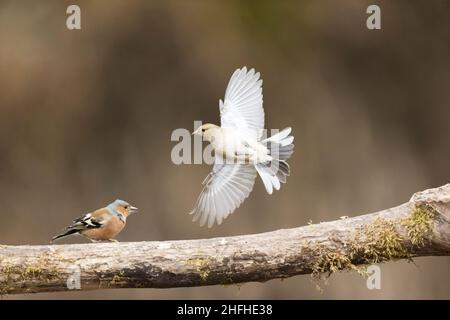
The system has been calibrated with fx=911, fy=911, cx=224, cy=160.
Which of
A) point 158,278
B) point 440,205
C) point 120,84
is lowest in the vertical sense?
point 158,278

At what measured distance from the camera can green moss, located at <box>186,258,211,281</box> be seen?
3902mm

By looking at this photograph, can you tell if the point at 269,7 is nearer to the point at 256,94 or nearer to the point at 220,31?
the point at 220,31

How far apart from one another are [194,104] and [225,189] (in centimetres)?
247

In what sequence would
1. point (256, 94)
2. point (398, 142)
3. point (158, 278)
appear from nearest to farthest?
1. point (158, 278)
2. point (256, 94)
3. point (398, 142)

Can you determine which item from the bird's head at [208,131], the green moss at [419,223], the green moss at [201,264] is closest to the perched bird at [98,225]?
the bird's head at [208,131]

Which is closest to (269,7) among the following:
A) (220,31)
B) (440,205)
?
(220,31)

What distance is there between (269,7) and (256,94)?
98.4 inches

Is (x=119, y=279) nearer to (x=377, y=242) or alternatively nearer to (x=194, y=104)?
(x=377, y=242)

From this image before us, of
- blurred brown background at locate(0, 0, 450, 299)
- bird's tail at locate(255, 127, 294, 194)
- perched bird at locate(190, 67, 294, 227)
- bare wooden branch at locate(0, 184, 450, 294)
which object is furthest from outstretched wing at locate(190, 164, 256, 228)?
blurred brown background at locate(0, 0, 450, 299)

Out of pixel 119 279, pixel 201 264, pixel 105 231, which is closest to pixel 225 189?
A: pixel 105 231

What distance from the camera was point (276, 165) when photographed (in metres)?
4.52

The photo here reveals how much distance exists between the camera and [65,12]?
6.83m

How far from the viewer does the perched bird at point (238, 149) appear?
4516mm

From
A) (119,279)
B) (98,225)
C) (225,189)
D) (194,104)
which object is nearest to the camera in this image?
(119,279)
